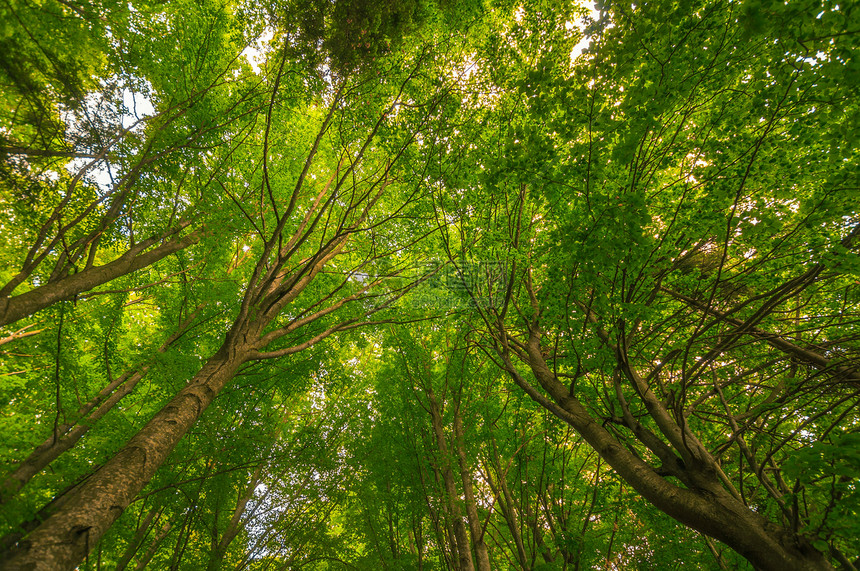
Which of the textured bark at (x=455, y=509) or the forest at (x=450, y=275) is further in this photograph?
the textured bark at (x=455, y=509)

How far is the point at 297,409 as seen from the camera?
31.0 feet

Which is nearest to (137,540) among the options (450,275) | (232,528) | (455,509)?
(232,528)

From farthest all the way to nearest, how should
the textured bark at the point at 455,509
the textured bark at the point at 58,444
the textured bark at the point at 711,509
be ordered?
the textured bark at the point at 455,509 < the textured bark at the point at 58,444 < the textured bark at the point at 711,509

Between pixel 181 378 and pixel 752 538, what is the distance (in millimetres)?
6594

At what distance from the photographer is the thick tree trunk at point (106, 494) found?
1.56m

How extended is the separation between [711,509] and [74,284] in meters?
6.95

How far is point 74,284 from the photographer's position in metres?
4.10

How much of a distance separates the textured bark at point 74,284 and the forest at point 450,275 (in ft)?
0.11

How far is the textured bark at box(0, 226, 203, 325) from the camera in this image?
3344 mm

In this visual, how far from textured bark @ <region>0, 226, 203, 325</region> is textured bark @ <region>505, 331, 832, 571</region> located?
6020mm

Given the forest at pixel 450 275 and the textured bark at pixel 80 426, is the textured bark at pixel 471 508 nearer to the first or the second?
the forest at pixel 450 275

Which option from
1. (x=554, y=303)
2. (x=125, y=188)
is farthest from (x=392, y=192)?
(x=554, y=303)

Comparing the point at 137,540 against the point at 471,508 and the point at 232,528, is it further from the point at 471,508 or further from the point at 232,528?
the point at 471,508

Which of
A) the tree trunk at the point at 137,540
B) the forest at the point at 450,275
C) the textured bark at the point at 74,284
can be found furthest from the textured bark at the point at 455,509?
the textured bark at the point at 74,284
